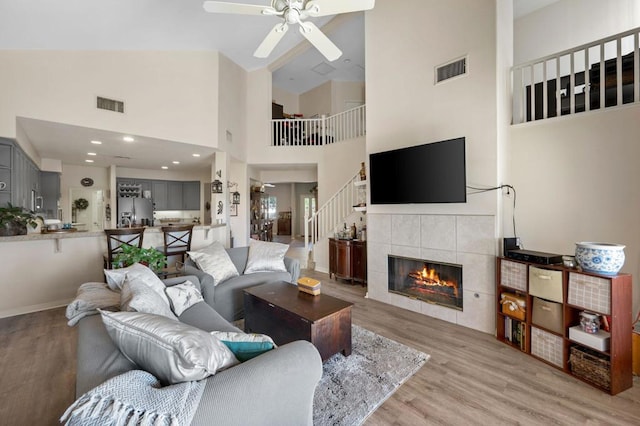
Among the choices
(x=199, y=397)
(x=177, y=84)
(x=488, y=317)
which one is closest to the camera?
(x=199, y=397)

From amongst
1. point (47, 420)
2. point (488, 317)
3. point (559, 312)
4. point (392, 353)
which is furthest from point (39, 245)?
point (559, 312)

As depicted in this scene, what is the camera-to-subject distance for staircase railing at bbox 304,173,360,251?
18.4ft

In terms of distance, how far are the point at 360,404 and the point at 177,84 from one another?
5479 millimetres

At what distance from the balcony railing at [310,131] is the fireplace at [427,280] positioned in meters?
3.89

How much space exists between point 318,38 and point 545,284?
3129 millimetres

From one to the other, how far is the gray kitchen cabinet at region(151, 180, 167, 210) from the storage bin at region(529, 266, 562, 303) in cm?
912

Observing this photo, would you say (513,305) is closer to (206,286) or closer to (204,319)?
(204,319)

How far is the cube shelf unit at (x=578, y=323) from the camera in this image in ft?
6.86

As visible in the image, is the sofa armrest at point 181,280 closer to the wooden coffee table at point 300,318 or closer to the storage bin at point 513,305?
the wooden coffee table at point 300,318

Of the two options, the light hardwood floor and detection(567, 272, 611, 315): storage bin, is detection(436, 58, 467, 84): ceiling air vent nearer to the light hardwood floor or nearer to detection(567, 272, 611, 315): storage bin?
detection(567, 272, 611, 315): storage bin

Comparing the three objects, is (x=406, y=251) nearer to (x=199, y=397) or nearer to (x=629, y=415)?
(x=629, y=415)

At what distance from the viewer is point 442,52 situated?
3473 mm

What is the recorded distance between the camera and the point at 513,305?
109 inches

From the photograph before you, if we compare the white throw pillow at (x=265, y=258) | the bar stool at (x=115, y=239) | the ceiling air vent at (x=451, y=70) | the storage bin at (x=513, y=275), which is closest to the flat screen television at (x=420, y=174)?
the storage bin at (x=513, y=275)
